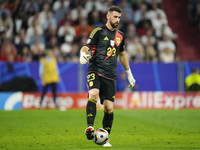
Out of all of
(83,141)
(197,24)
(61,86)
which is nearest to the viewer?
(83,141)

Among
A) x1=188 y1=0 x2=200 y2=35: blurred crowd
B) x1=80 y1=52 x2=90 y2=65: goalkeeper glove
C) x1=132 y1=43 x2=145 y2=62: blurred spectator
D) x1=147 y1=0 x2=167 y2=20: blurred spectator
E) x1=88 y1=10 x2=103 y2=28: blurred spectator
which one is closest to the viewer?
x1=80 y1=52 x2=90 y2=65: goalkeeper glove

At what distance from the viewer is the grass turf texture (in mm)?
6543

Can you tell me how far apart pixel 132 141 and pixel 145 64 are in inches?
386

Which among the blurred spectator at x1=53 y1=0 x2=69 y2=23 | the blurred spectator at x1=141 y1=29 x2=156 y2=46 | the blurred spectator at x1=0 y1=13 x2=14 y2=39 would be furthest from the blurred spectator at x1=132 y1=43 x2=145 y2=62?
the blurred spectator at x1=0 y1=13 x2=14 y2=39

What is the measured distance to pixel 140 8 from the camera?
1953cm

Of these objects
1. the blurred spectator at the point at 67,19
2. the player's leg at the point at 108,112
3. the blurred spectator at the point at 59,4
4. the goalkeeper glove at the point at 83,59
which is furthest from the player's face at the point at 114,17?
the blurred spectator at the point at 59,4

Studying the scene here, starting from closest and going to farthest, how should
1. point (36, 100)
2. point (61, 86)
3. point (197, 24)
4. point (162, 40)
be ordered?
point (36, 100)
point (61, 86)
point (162, 40)
point (197, 24)

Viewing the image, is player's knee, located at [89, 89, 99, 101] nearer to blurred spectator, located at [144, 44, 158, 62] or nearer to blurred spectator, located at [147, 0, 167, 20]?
blurred spectator, located at [144, 44, 158, 62]

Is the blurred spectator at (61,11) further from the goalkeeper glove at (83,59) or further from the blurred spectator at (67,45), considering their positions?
the goalkeeper glove at (83,59)

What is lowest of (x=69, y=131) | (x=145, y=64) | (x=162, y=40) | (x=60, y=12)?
(x=69, y=131)

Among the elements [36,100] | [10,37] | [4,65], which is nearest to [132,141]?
[36,100]

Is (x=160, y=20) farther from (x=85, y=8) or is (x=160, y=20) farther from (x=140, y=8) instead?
(x=85, y=8)

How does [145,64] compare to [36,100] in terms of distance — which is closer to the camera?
[36,100]

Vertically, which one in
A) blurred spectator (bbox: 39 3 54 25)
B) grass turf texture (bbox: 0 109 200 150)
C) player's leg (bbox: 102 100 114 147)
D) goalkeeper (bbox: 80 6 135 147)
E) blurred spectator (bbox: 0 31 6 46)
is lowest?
grass turf texture (bbox: 0 109 200 150)
